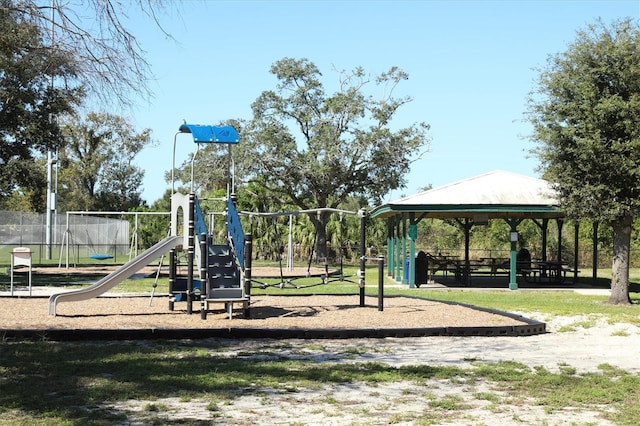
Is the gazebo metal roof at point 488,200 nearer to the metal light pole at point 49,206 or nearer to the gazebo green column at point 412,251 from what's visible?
the gazebo green column at point 412,251

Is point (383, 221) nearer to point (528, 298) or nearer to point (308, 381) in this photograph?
point (528, 298)

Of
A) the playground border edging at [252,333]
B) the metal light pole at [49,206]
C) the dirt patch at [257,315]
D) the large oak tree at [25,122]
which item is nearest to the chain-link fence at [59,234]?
the metal light pole at [49,206]

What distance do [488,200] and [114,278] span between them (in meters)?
14.0

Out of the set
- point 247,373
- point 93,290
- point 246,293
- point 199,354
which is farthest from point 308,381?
point 93,290

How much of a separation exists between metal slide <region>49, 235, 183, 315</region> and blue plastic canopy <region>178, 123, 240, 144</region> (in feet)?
5.85

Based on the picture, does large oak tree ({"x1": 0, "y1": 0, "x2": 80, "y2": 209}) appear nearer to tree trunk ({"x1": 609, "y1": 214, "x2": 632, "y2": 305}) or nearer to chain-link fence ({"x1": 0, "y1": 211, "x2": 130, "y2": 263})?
chain-link fence ({"x1": 0, "y1": 211, "x2": 130, "y2": 263})

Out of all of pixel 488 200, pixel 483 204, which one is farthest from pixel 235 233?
pixel 488 200

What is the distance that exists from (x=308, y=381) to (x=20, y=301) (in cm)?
971

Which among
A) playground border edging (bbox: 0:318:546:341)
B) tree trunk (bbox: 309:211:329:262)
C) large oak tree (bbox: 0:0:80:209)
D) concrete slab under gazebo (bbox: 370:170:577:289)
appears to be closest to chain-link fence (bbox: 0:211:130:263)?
large oak tree (bbox: 0:0:80:209)

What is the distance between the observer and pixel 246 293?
13.2 m

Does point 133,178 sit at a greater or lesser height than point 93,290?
greater

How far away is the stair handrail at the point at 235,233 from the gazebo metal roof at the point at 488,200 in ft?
34.1

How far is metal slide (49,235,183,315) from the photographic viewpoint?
13211mm

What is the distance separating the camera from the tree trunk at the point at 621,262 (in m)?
19.5
